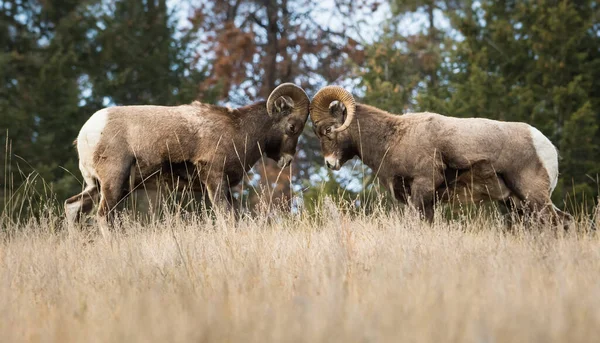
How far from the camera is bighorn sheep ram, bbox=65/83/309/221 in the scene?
8.51 m

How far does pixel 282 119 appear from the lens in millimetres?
9828

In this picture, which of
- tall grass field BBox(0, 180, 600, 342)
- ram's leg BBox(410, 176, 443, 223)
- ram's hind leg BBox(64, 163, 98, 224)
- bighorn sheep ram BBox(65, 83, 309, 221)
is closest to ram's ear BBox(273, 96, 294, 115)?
bighorn sheep ram BBox(65, 83, 309, 221)

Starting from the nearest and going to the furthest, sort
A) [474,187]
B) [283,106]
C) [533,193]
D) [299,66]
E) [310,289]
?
[310,289], [533,193], [474,187], [283,106], [299,66]

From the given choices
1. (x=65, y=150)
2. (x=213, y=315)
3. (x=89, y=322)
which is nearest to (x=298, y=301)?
(x=213, y=315)

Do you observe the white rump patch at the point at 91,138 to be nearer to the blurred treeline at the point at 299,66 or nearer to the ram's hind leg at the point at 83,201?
the ram's hind leg at the point at 83,201

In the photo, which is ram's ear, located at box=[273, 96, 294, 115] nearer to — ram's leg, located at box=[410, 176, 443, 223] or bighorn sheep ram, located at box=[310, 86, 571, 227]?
bighorn sheep ram, located at box=[310, 86, 571, 227]

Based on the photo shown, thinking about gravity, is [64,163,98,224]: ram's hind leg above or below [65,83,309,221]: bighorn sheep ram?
below

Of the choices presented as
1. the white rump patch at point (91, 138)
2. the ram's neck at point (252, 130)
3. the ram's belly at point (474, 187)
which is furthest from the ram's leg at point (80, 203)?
the ram's belly at point (474, 187)

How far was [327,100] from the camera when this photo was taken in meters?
9.77

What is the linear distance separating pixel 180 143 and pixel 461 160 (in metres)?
3.42

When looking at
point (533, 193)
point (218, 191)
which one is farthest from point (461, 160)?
point (218, 191)

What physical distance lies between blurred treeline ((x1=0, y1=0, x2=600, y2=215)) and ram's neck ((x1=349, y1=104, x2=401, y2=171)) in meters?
4.99

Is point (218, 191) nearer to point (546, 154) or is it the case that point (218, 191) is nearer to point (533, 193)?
point (533, 193)

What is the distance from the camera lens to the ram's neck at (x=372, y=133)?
9125 millimetres
